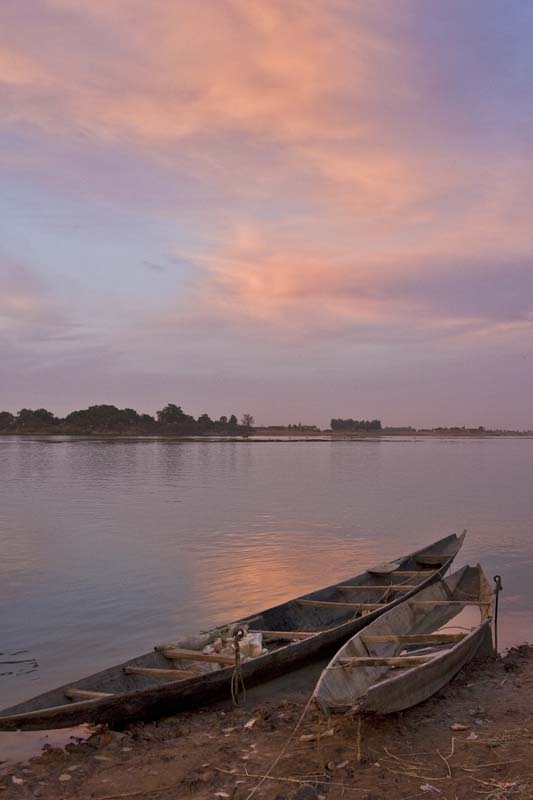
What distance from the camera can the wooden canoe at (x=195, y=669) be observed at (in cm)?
673

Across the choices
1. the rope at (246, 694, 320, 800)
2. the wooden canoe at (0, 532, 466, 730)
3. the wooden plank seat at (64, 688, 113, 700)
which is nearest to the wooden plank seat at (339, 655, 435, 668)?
the rope at (246, 694, 320, 800)

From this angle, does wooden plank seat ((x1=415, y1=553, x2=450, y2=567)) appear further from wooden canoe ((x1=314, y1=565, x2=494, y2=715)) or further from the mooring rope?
the mooring rope

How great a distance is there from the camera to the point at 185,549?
1931 centimetres

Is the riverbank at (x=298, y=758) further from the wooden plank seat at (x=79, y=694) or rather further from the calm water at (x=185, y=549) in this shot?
the calm water at (x=185, y=549)

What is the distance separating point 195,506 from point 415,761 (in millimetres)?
23687

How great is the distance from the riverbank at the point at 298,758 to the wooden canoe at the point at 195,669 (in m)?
0.29

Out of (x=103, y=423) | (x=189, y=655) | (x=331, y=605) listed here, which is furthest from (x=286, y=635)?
(x=103, y=423)

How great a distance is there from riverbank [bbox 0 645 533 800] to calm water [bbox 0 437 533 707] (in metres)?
2.77

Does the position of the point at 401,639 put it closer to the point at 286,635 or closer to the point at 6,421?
the point at 286,635

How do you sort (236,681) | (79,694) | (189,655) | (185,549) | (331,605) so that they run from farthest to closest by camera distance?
(185,549), (331,605), (189,655), (236,681), (79,694)

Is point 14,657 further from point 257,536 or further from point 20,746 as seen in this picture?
point 257,536

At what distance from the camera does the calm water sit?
38.2 ft

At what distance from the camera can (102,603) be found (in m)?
13.4

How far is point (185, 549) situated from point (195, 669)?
35.2 ft
